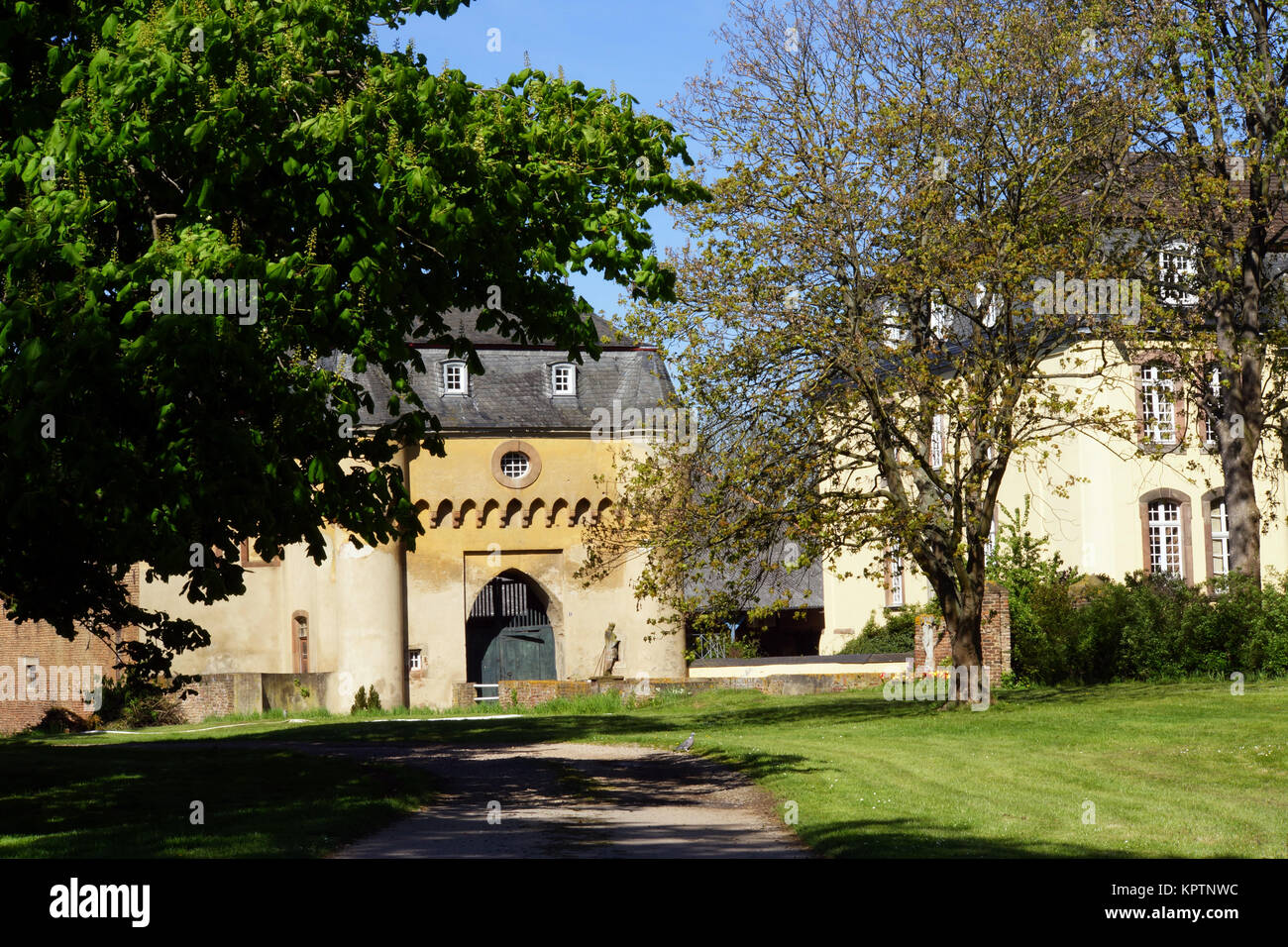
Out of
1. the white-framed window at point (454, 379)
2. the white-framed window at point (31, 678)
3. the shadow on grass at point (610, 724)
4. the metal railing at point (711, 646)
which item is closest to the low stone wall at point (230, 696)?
the white-framed window at point (31, 678)

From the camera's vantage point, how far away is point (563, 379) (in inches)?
1869

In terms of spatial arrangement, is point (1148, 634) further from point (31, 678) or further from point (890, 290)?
point (31, 678)

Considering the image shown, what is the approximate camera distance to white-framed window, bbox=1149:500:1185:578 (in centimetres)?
3847

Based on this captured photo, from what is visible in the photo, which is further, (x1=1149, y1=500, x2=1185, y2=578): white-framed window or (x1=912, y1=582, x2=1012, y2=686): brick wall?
(x1=1149, y1=500, x2=1185, y2=578): white-framed window

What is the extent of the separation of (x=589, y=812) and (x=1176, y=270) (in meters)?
19.9

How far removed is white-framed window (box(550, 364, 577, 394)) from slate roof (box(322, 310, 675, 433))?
0.13m

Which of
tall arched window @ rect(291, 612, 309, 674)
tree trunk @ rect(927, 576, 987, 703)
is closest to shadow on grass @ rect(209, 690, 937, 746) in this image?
tree trunk @ rect(927, 576, 987, 703)

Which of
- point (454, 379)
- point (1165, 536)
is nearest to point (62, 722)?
point (454, 379)

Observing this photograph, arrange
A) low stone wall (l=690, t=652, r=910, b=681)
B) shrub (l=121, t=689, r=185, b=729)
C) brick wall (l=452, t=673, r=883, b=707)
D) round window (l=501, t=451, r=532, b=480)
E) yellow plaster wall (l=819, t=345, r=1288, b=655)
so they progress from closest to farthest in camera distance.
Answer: brick wall (l=452, t=673, r=883, b=707)
low stone wall (l=690, t=652, r=910, b=681)
yellow plaster wall (l=819, t=345, r=1288, b=655)
shrub (l=121, t=689, r=185, b=729)
round window (l=501, t=451, r=532, b=480)

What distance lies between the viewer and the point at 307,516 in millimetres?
12984

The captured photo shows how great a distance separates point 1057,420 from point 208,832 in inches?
590

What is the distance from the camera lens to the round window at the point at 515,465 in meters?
45.6

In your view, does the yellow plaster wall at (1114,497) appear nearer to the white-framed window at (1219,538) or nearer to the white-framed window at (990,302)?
the white-framed window at (1219,538)

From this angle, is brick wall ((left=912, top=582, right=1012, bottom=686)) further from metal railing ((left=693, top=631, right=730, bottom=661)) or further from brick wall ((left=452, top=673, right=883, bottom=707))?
metal railing ((left=693, top=631, right=730, bottom=661))
